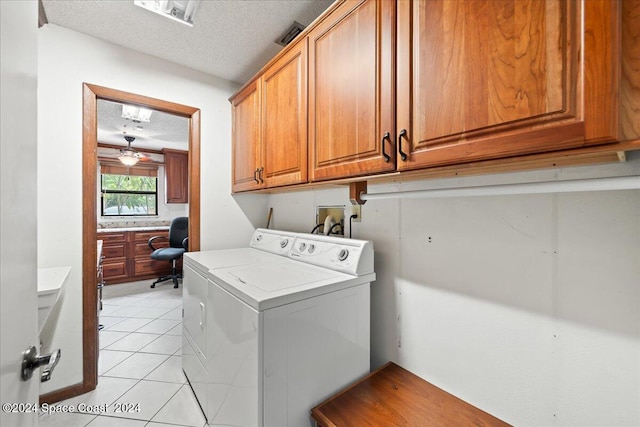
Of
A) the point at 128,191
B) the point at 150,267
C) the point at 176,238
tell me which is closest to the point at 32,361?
the point at 176,238

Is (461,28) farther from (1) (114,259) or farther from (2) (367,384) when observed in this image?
(1) (114,259)

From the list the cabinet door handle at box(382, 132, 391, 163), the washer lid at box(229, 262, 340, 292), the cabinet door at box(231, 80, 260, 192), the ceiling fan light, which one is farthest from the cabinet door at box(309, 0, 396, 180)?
the ceiling fan light

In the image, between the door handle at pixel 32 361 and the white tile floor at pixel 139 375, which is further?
the white tile floor at pixel 139 375

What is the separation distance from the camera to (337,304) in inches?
46.0

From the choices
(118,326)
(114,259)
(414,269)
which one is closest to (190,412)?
(414,269)

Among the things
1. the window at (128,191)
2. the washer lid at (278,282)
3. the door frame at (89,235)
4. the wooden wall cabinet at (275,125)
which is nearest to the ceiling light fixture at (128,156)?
the window at (128,191)

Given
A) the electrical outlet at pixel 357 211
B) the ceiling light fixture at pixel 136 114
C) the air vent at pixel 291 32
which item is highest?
the air vent at pixel 291 32

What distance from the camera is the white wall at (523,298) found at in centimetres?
78

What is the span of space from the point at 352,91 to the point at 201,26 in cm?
124

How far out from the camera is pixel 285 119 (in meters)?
1.58

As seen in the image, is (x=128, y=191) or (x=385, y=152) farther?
(x=128, y=191)

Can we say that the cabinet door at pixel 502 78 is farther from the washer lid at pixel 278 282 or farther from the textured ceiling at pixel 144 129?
the textured ceiling at pixel 144 129

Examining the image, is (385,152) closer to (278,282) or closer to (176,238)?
(278,282)

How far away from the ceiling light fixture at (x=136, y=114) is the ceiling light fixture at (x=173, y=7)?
1.76m
